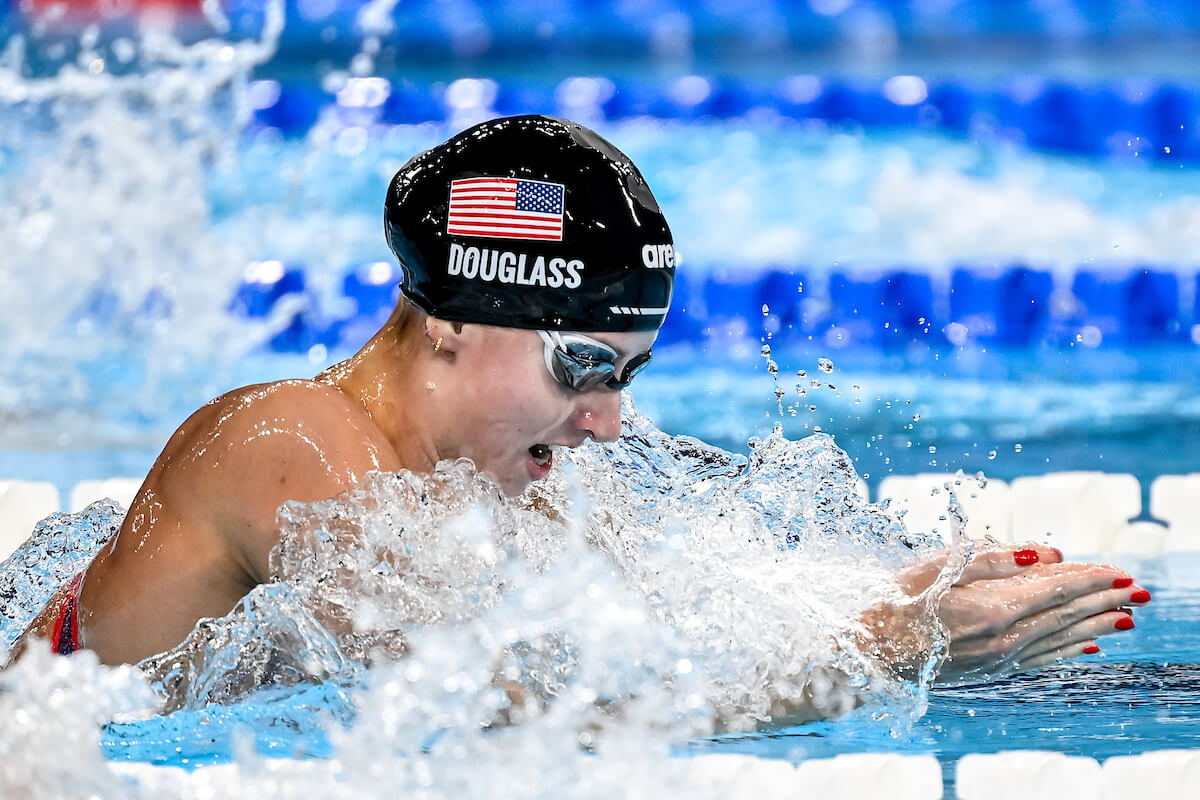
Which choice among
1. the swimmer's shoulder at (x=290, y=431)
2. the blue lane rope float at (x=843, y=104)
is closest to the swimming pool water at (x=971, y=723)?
the swimmer's shoulder at (x=290, y=431)

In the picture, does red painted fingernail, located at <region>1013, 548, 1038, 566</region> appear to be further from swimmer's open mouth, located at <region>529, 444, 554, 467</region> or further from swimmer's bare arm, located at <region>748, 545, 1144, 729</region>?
swimmer's open mouth, located at <region>529, 444, 554, 467</region>

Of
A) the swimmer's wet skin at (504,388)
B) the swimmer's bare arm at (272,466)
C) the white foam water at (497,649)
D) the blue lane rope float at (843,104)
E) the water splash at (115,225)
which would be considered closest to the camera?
the white foam water at (497,649)

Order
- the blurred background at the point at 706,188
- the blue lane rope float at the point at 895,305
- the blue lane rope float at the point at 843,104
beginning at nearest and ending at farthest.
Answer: the blurred background at the point at 706,188
the blue lane rope float at the point at 895,305
the blue lane rope float at the point at 843,104

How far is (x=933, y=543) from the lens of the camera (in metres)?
2.31

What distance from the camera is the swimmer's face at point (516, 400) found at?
1808mm

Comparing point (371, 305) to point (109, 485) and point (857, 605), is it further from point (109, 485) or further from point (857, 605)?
point (857, 605)

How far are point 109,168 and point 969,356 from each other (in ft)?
17.0

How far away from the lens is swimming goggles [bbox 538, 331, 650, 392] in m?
1.80

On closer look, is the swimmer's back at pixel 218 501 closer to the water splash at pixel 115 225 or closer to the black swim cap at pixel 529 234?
the black swim cap at pixel 529 234

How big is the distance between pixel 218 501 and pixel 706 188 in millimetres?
7898

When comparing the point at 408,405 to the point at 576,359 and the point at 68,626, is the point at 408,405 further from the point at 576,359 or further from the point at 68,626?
the point at 68,626

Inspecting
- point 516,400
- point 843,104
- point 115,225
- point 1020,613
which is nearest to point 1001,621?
point 1020,613

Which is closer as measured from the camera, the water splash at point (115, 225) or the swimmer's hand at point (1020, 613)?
the swimmer's hand at point (1020, 613)

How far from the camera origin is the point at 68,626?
1866 mm
